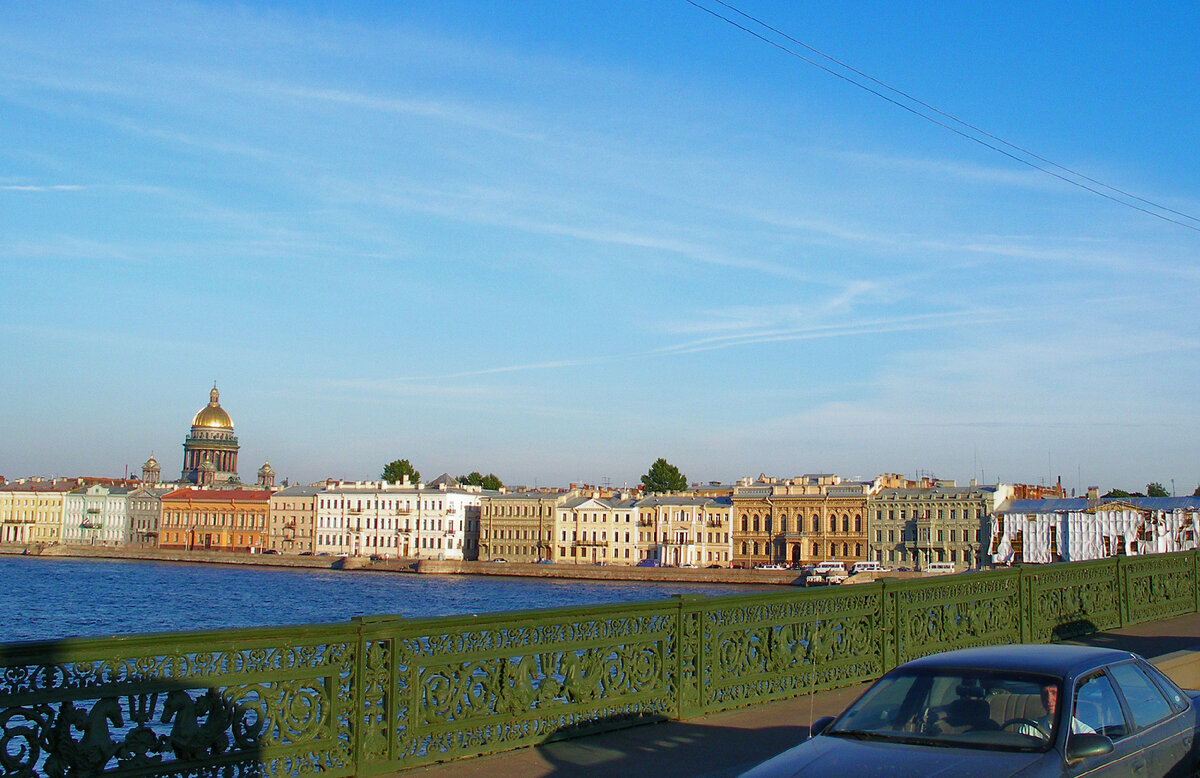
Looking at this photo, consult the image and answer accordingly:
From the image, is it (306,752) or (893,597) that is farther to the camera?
(893,597)

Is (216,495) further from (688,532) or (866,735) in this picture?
(866,735)

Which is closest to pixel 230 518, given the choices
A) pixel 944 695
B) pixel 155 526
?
pixel 155 526

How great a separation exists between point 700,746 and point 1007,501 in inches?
3439

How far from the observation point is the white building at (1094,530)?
271 feet

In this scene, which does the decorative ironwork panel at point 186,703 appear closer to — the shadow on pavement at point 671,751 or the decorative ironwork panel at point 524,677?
the decorative ironwork panel at point 524,677

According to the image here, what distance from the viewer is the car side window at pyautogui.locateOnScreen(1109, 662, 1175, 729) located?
614cm

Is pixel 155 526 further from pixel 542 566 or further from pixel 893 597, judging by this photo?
pixel 893 597

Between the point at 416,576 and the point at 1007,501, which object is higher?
the point at 1007,501

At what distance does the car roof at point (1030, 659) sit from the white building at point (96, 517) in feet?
468

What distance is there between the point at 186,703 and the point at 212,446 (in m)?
163

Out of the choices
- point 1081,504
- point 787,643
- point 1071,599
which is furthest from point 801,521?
point 787,643

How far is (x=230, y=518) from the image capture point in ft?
420

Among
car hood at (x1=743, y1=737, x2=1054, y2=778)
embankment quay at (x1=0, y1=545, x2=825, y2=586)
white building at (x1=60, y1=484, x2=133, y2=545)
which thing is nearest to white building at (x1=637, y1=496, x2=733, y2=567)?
embankment quay at (x1=0, y1=545, x2=825, y2=586)

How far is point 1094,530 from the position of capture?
276ft
